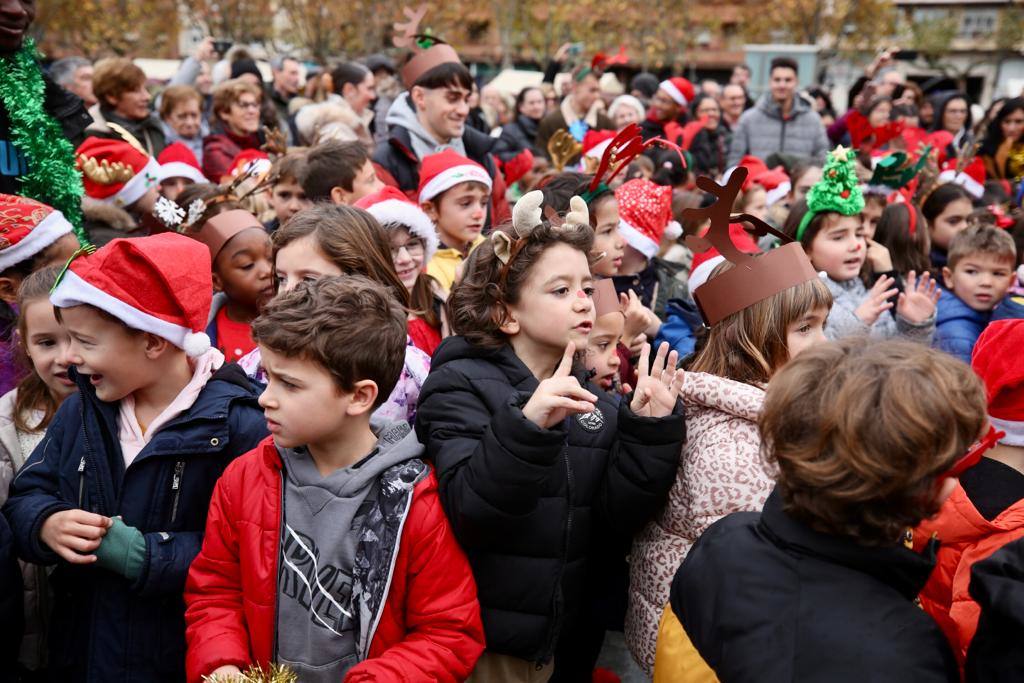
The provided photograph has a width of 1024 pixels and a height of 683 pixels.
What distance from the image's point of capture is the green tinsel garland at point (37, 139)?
13.9 feet

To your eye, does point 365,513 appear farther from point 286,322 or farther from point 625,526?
point 625,526

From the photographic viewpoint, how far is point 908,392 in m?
1.78

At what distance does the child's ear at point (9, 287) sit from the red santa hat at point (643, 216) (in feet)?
9.67

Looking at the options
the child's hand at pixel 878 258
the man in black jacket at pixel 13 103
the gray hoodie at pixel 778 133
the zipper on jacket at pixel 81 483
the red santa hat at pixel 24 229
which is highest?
the man in black jacket at pixel 13 103

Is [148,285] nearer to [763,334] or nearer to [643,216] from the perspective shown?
[763,334]

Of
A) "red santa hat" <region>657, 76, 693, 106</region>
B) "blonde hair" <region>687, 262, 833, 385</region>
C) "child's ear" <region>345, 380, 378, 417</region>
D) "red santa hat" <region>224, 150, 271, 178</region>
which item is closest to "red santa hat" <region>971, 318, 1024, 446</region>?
"blonde hair" <region>687, 262, 833, 385</region>

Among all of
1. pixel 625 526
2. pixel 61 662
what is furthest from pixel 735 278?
pixel 61 662

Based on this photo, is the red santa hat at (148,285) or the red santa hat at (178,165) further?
the red santa hat at (178,165)

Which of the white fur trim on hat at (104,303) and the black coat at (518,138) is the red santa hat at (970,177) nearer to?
the black coat at (518,138)

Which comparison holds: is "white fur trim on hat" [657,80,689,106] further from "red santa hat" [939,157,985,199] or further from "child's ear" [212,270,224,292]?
"child's ear" [212,270,224,292]

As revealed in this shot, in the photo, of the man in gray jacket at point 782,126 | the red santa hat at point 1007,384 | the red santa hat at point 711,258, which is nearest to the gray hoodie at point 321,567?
the red santa hat at point 1007,384

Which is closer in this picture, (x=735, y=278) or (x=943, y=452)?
(x=943, y=452)

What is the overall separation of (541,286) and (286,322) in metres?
0.86

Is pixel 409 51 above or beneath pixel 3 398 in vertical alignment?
above
